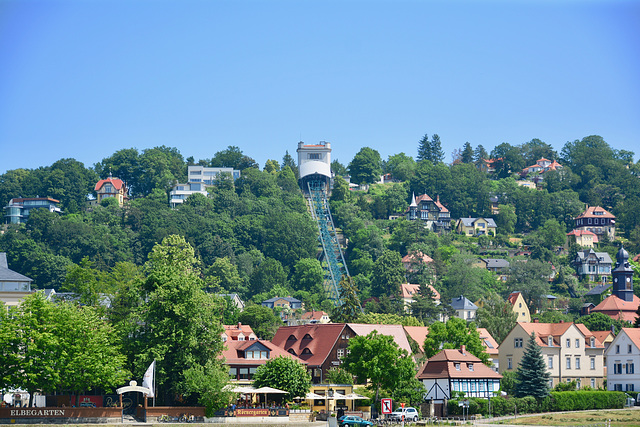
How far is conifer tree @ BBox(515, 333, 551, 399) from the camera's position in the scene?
7756 centimetres

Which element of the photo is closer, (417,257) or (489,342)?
(489,342)

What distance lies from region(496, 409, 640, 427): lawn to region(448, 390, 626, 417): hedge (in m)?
2.17

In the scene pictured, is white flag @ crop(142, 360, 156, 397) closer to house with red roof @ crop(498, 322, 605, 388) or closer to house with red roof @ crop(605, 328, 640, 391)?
house with red roof @ crop(498, 322, 605, 388)

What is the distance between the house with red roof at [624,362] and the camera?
90250mm

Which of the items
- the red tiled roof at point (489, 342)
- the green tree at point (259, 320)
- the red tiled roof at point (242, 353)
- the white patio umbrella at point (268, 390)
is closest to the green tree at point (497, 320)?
the red tiled roof at point (489, 342)

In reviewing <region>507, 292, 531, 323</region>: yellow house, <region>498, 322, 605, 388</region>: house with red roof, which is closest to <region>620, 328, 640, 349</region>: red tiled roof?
<region>498, 322, 605, 388</region>: house with red roof

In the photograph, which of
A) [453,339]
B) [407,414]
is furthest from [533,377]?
[407,414]

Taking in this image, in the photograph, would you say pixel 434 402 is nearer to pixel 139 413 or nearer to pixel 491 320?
pixel 139 413

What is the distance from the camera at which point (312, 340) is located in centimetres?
9125

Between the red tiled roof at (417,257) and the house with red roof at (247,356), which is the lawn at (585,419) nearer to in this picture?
the house with red roof at (247,356)

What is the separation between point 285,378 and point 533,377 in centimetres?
2129

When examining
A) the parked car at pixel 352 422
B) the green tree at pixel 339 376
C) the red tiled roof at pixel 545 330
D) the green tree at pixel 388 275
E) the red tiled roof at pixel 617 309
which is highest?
the green tree at pixel 388 275

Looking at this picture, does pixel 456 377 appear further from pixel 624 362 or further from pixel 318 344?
pixel 624 362

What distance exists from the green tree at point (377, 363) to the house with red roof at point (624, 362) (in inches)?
1059
